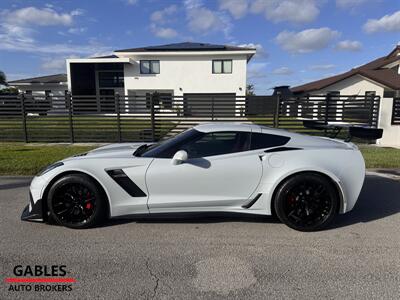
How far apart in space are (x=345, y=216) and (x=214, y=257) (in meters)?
2.14

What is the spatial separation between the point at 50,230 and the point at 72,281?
1212 mm

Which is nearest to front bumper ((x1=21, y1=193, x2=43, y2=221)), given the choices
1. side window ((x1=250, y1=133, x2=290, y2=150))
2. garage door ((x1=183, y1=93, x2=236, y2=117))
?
side window ((x1=250, y1=133, x2=290, y2=150))

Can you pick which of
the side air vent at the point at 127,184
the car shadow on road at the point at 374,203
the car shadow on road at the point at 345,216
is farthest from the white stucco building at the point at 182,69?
the side air vent at the point at 127,184

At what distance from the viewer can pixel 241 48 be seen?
27.0 meters

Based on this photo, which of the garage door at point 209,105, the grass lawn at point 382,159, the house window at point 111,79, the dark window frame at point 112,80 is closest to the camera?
the grass lawn at point 382,159

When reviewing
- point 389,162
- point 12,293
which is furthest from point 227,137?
point 389,162

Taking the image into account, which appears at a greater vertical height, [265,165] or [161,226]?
[265,165]

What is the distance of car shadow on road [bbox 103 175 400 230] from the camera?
376cm

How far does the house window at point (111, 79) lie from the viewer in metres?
30.8

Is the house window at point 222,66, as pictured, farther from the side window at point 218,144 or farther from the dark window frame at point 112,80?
the side window at point 218,144

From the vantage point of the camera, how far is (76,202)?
372cm

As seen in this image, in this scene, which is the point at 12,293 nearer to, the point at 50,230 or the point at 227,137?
the point at 50,230

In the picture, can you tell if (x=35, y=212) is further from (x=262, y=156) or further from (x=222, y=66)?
(x=222, y=66)

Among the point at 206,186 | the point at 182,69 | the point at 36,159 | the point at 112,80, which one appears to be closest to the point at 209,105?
the point at 36,159
